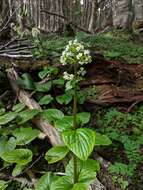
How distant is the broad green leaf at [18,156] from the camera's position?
7.76 ft

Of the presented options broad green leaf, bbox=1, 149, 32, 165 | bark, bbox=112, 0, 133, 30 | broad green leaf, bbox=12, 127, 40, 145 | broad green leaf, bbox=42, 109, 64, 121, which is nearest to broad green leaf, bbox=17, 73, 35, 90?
broad green leaf, bbox=42, 109, 64, 121

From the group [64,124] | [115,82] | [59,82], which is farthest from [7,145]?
[115,82]

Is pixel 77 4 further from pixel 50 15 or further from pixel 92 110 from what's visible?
pixel 92 110

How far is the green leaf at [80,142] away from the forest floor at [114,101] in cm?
49

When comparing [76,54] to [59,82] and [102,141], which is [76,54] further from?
[59,82]

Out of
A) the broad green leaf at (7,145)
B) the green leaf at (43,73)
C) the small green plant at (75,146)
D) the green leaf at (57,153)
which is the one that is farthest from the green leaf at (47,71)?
the green leaf at (57,153)

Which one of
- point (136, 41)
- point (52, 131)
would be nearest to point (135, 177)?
point (52, 131)

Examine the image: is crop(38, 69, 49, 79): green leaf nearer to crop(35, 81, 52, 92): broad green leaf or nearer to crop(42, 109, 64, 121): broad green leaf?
crop(35, 81, 52, 92): broad green leaf

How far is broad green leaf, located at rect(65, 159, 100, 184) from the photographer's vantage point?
6.95 feet

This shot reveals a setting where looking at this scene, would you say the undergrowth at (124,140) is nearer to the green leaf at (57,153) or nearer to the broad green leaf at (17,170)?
the green leaf at (57,153)

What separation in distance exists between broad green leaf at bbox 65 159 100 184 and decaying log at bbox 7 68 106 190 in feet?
0.42

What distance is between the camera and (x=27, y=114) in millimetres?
2785

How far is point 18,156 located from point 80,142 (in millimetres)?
631

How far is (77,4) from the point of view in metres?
10.7
